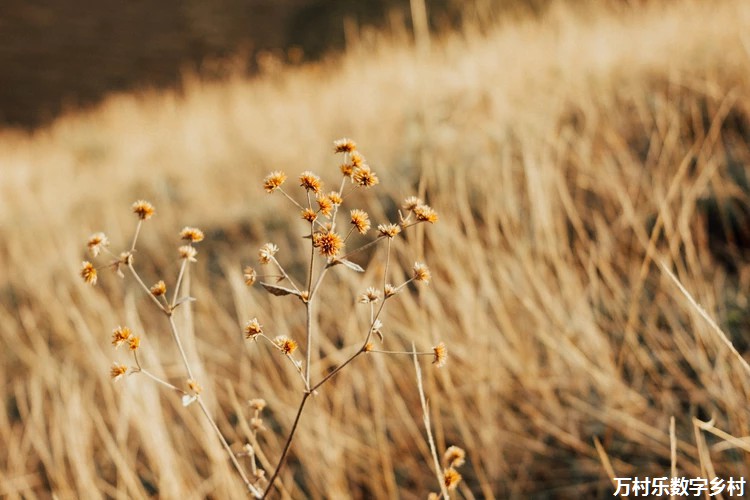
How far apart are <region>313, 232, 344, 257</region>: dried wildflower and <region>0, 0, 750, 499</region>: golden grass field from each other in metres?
0.38

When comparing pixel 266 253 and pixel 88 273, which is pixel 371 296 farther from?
pixel 88 273

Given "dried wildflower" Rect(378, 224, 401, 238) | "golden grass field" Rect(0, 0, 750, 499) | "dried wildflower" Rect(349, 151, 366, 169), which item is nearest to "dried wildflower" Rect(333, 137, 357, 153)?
"dried wildflower" Rect(349, 151, 366, 169)

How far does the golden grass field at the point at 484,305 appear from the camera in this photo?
4.50ft

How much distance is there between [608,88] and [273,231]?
173cm

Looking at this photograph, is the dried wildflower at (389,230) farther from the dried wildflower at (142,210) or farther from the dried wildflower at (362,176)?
the dried wildflower at (142,210)

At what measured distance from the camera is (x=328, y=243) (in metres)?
0.70

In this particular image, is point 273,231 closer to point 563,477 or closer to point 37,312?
point 37,312

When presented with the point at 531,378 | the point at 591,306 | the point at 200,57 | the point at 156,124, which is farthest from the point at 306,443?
the point at 200,57

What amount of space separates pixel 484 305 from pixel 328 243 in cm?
100

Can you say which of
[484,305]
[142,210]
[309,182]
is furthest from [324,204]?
[484,305]

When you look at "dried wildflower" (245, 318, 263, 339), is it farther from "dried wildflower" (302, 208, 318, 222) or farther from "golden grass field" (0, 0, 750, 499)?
"golden grass field" (0, 0, 750, 499)

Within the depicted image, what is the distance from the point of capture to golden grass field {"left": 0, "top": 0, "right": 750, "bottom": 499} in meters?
1.37

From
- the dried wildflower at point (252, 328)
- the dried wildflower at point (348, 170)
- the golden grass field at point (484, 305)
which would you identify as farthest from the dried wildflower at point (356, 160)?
the golden grass field at point (484, 305)

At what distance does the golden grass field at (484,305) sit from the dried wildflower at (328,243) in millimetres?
377
